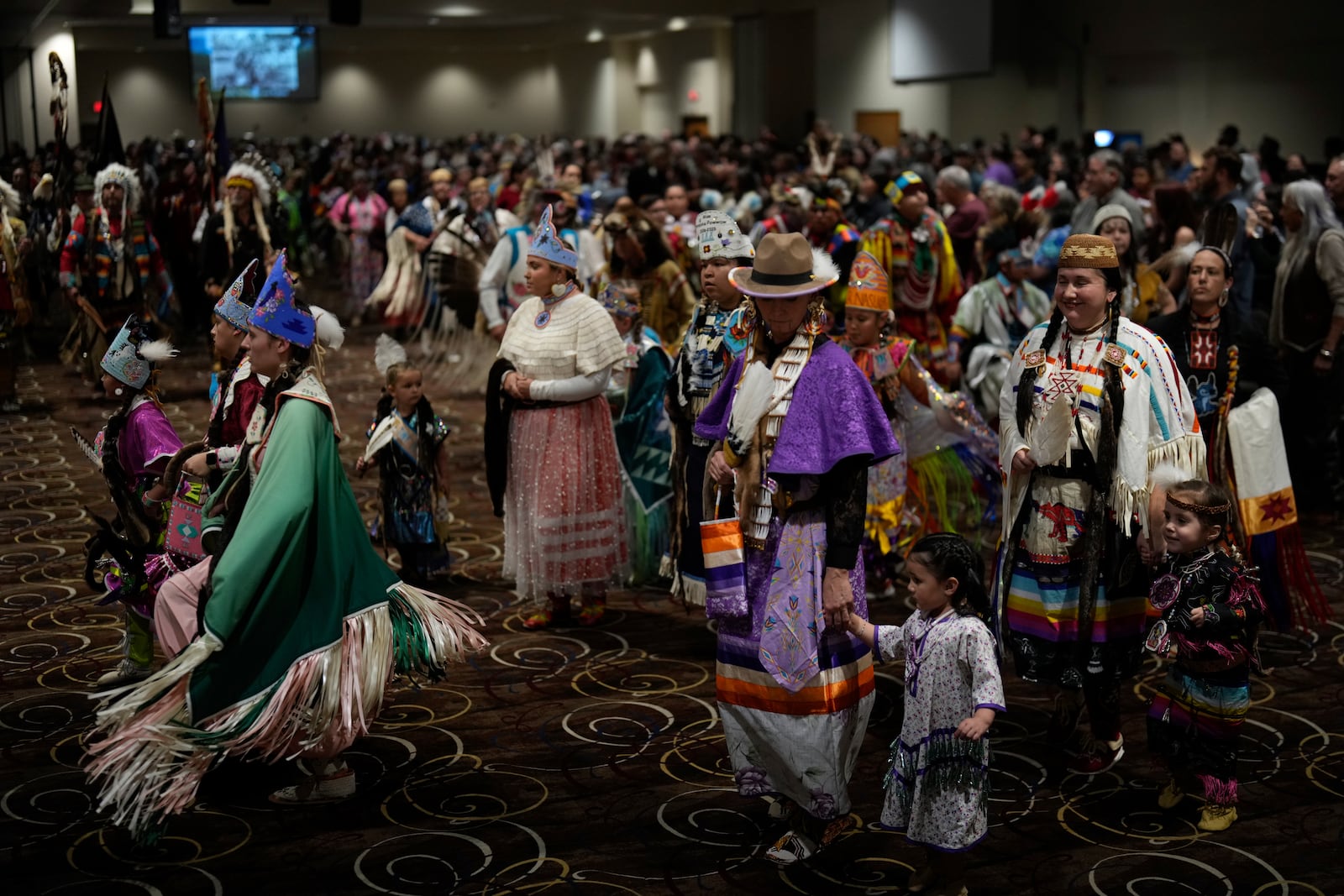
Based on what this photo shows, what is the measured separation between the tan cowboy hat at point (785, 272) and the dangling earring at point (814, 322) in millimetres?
66

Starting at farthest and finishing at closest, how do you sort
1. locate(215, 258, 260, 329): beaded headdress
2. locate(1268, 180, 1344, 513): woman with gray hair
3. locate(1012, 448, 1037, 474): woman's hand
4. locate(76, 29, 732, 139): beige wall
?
locate(76, 29, 732, 139): beige wall < locate(1268, 180, 1344, 513): woman with gray hair < locate(215, 258, 260, 329): beaded headdress < locate(1012, 448, 1037, 474): woman's hand

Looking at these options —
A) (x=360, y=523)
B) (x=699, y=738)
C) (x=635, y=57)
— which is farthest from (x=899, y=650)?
(x=635, y=57)

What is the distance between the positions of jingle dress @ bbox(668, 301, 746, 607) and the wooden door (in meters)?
19.2

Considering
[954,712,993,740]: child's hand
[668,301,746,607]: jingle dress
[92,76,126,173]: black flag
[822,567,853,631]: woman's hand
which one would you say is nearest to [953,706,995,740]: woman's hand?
[954,712,993,740]: child's hand

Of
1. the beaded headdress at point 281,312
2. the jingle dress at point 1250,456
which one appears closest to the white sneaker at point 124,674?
the beaded headdress at point 281,312

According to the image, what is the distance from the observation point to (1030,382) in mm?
3828

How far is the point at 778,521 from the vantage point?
131 inches

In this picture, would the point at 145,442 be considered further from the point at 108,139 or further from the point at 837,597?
the point at 108,139

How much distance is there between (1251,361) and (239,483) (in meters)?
3.53

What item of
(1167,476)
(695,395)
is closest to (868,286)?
(695,395)

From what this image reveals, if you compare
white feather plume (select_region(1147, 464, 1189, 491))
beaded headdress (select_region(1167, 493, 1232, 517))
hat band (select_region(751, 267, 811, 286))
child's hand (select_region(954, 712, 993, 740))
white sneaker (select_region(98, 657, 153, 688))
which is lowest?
white sneaker (select_region(98, 657, 153, 688))

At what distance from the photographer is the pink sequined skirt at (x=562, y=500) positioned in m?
5.11

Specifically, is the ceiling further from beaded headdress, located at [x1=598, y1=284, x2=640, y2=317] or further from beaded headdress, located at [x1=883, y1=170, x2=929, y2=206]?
beaded headdress, located at [x1=598, y1=284, x2=640, y2=317]

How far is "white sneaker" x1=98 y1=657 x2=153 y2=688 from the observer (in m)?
4.25
